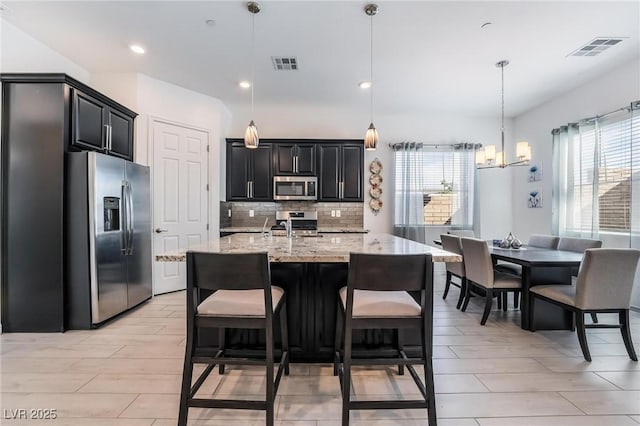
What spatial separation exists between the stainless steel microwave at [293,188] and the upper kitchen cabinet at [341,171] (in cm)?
19

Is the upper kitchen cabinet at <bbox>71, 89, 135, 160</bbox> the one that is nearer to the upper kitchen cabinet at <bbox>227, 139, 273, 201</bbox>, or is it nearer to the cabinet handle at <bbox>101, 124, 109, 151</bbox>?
the cabinet handle at <bbox>101, 124, 109, 151</bbox>

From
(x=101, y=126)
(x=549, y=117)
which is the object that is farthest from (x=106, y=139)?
(x=549, y=117)

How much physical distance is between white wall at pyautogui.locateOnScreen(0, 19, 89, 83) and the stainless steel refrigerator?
43.7 inches

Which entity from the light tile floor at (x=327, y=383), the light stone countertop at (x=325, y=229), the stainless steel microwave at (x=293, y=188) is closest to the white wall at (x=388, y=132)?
the light stone countertop at (x=325, y=229)

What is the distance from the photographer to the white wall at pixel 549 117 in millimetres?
3717

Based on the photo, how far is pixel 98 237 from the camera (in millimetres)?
2965

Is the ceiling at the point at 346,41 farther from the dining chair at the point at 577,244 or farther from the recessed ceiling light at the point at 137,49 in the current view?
the dining chair at the point at 577,244

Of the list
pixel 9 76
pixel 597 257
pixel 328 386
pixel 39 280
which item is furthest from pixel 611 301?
pixel 9 76

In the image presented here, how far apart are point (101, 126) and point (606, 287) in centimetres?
490

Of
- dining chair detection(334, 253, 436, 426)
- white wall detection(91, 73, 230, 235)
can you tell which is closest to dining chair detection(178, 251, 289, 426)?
dining chair detection(334, 253, 436, 426)

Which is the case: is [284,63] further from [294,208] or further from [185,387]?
[185,387]

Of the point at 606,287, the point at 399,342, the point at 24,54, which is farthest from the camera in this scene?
the point at 24,54

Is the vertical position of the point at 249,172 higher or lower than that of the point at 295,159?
lower

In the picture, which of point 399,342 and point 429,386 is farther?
point 399,342
